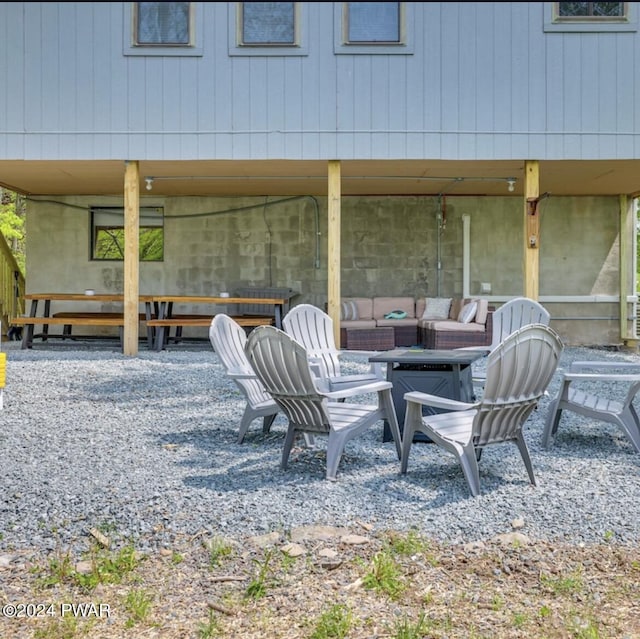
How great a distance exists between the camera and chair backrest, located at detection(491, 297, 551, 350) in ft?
20.9

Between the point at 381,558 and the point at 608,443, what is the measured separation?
2.63 metres

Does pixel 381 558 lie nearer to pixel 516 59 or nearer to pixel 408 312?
pixel 516 59

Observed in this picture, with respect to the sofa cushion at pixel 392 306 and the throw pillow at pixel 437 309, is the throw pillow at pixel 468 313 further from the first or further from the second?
the sofa cushion at pixel 392 306

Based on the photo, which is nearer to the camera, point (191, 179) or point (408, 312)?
point (191, 179)

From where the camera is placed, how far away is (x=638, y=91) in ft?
29.0

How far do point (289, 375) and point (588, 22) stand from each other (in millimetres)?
7175

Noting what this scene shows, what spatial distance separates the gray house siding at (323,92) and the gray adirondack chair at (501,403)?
5.58 meters

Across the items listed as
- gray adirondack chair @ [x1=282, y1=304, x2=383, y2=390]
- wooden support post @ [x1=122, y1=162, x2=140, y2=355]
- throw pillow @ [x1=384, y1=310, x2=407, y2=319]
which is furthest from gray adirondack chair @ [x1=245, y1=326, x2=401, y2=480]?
throw pillow @ [x1=384, y1=310, x2=407, y2=319]

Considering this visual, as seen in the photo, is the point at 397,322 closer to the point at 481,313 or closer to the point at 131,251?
the point at 481,313

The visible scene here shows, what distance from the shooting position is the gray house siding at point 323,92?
8867mm

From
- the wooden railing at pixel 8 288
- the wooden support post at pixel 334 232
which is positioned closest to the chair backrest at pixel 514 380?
the wooden support post at pixel 334 232

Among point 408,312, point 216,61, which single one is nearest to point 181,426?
point 216,61

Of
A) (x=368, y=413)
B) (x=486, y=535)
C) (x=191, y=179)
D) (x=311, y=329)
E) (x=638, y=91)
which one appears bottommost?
(x=486, y=535)

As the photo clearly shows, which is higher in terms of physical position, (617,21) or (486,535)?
(617,21)
